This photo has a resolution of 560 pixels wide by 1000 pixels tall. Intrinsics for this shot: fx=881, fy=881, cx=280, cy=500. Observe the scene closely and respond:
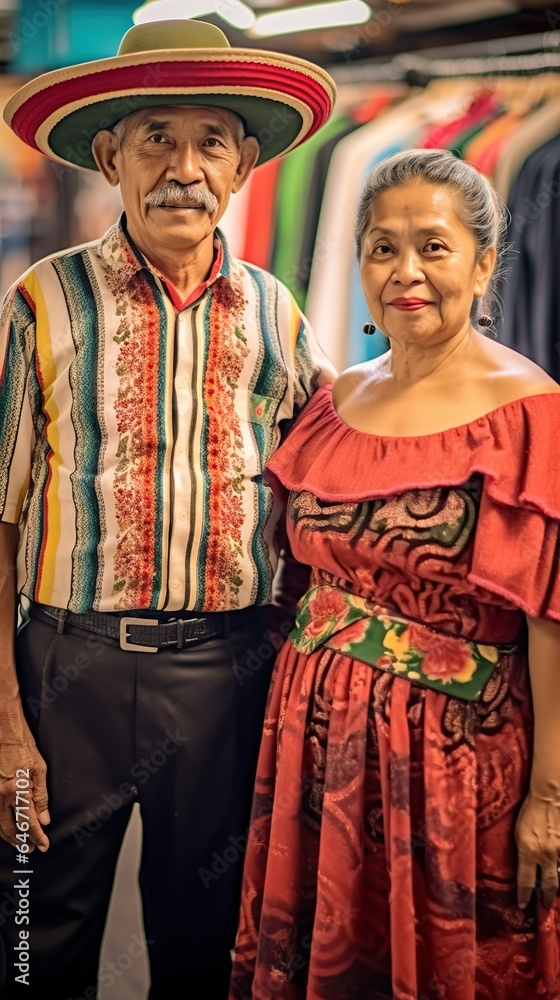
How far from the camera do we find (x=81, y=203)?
7.01 ft

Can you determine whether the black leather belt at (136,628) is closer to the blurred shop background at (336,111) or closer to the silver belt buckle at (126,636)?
the silver belt buckle at (126,636)

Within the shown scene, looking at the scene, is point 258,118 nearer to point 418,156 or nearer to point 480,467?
point 418,156

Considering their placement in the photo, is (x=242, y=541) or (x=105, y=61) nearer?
(x=105, y=61)

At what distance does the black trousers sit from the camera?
5.18ft

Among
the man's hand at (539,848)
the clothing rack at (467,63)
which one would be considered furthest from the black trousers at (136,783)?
the clothing rack at (467,63)

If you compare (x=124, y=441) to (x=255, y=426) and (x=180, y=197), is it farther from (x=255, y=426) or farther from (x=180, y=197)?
(x=180, y=197)

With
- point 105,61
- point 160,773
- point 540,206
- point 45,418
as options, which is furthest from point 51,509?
point 540,206

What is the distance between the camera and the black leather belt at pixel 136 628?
156 cm

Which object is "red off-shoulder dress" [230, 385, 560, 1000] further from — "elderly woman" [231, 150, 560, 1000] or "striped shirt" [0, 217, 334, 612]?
"striped shirt" [0, 217, 334, 612]

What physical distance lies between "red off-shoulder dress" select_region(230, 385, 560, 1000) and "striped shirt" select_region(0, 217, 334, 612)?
0.19 m

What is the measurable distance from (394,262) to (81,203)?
1.05 meters

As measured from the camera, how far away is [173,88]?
4.73 ft

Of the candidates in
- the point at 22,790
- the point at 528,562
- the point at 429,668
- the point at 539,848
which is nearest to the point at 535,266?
the point at 528,562

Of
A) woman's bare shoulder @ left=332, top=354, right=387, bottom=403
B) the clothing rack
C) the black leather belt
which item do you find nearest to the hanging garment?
the clothing rack
